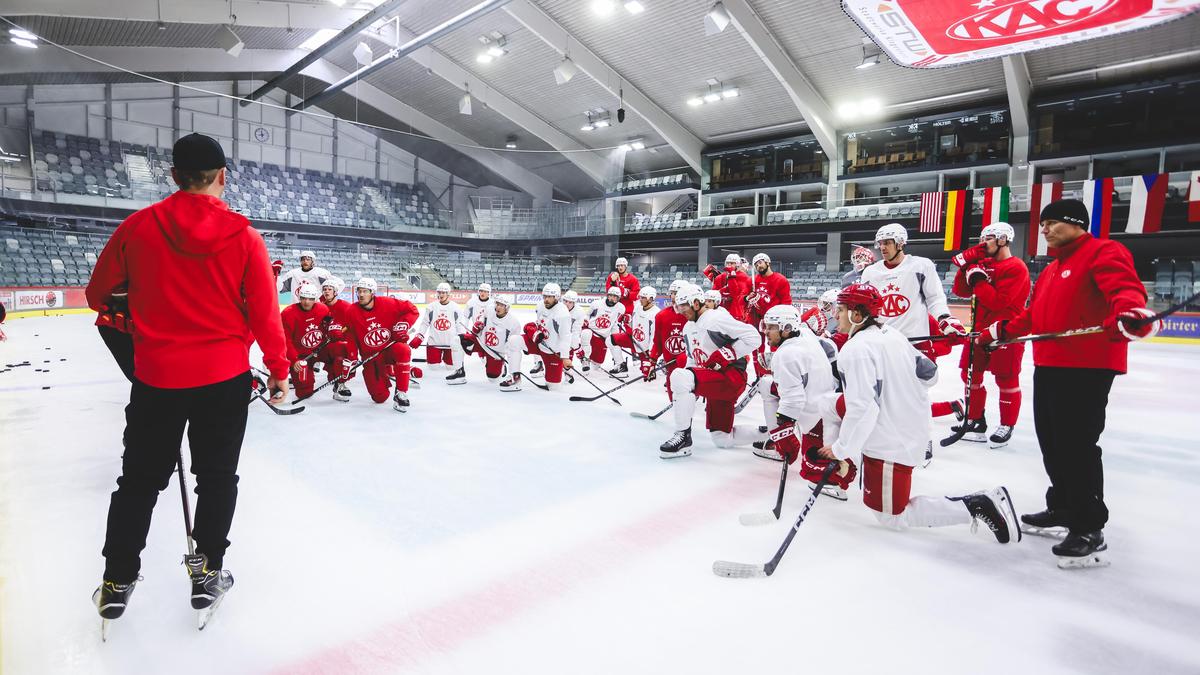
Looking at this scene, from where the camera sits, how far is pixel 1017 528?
7.97 feet

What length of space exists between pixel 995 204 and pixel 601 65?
11531 millimetres

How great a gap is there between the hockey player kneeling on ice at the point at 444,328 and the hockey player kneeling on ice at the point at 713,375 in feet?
11.9

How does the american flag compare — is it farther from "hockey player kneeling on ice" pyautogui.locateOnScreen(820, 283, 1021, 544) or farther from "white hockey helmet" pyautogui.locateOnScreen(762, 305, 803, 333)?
"hockey player kneeling on ice" pyautogui.locateOnScreen(820, 283, 1021, 544)

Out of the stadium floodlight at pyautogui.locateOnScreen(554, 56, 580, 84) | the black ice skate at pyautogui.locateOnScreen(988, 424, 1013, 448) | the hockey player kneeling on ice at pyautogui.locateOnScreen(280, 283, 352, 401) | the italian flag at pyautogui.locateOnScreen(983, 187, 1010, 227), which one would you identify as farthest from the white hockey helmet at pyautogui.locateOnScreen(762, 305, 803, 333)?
the stadium floodlight at pyautogui.locateOnScreen(554, 56, 580, 84)

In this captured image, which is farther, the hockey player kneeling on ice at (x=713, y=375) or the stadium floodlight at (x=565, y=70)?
the stadium floodlight at (x=565, y=70)

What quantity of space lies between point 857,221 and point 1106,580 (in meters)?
17.5

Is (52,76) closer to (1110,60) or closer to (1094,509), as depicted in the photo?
(1094,509)

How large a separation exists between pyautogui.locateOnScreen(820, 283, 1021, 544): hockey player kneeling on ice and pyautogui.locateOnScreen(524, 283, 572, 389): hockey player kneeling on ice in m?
3.99

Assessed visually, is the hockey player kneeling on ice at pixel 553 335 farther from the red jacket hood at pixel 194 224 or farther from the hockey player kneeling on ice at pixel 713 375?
the red jacket hood at pixel 194 224

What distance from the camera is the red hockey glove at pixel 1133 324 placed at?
194 cm

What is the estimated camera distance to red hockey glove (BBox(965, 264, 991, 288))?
3.99m

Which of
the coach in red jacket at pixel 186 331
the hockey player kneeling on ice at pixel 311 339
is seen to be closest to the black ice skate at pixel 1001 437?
the coach in red jacket at pixel 186 331

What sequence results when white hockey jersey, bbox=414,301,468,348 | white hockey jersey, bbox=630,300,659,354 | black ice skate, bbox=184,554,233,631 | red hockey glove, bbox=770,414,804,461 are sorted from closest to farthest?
black ice skate, bbox=184,554,233,631 < red hockey glove, bbox=770,414,804,461 < white hockey jersey, bbox=630,300,659,354 < white hockey jersey, bbox=414,301,468,348

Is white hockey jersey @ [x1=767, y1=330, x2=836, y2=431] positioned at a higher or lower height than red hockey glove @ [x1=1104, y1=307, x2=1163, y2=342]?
lower
